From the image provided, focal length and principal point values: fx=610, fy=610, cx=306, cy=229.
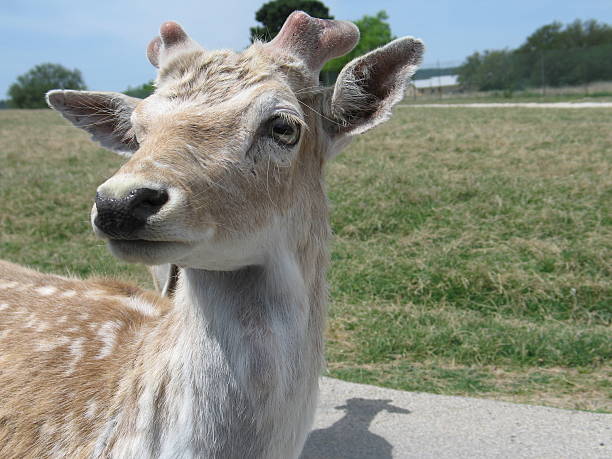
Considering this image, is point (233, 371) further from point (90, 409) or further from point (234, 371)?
point (90, 409)

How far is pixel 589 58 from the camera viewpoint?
34250 mm

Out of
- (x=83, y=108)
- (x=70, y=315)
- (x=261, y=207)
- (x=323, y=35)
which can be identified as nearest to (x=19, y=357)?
(x=70, y=315)

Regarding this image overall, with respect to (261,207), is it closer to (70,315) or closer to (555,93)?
(70,315)

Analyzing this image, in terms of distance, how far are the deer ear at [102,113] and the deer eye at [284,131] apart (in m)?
0.82

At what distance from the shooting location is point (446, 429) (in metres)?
3.70

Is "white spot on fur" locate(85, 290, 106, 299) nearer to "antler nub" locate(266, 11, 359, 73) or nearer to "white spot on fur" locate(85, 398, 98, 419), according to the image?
"white spot on fur" locate(85, 398, 98, 419)

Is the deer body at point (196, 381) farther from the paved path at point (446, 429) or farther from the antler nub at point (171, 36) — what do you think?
the paved path at point (446, 429)

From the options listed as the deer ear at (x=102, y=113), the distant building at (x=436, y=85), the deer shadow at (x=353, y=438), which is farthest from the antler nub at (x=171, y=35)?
the distant building at (x=436, y=85)

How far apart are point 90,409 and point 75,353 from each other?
12.9 inches

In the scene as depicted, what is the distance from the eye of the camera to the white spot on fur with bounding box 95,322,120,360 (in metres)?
2.62

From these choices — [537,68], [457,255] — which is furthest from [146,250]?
[537,68]

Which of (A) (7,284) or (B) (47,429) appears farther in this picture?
(A) (7,284)

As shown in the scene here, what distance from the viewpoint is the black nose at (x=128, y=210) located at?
5.58 ft

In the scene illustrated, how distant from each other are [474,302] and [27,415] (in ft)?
14.1
